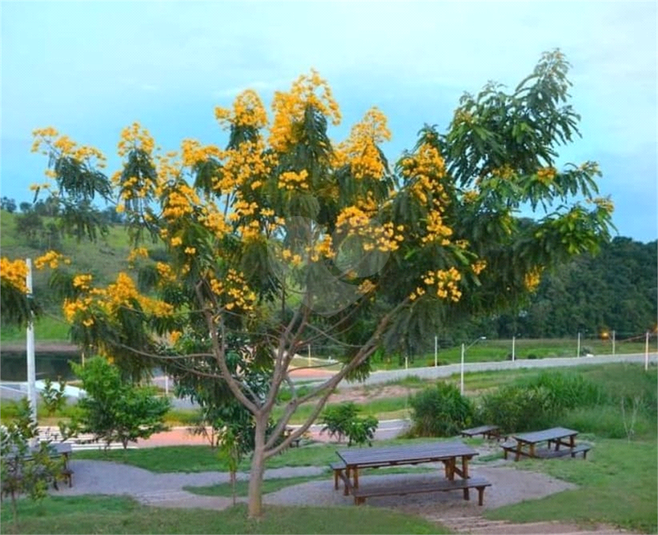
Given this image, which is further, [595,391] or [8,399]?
[8,399]

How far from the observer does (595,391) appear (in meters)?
15.3

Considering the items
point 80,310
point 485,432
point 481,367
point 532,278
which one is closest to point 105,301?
point 80,310

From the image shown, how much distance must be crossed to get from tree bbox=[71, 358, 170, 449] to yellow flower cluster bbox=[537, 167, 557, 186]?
27.8 ft

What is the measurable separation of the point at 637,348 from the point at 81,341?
1019 inches

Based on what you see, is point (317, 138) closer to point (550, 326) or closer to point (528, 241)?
point (528, 241)

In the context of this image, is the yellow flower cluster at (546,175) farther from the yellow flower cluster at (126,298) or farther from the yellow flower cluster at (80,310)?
the yellow flower cluster at (80,310)

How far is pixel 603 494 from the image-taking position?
789cm

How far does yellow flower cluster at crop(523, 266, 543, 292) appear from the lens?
568 centimetres

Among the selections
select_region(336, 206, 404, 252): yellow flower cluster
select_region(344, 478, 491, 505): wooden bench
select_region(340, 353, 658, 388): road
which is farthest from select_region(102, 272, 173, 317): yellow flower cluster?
select_region(340, 353, 658, 388): road

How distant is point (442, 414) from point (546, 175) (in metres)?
9.38

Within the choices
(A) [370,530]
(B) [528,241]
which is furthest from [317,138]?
(A) [370,530]

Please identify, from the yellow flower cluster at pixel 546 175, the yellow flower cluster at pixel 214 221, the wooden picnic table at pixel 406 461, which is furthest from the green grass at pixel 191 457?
the yellow flower cluster at pixel 546 175

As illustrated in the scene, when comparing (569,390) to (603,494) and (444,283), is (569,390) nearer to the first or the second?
(603,494)

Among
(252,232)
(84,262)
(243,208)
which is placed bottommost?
(84,262)
